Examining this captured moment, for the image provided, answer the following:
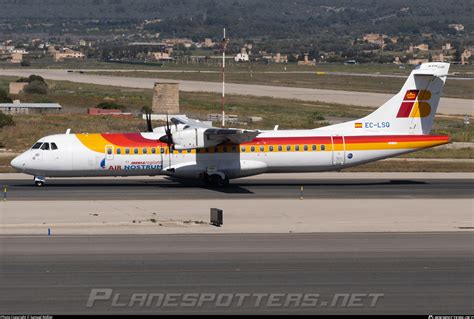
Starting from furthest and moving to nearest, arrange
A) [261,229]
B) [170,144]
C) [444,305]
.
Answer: [170,144], [261,229], [444,305]

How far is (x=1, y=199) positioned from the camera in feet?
138

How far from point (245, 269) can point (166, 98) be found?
64.5 meters

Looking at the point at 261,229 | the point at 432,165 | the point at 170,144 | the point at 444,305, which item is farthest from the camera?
the point at 432,165

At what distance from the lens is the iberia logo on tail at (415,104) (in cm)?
4794

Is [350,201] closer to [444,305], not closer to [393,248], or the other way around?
[393,248]

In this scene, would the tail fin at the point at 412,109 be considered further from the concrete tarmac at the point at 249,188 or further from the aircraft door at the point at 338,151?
the concrete tarmac at the point at 249,188

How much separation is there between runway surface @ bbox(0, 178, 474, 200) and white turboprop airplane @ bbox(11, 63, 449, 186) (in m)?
0.90

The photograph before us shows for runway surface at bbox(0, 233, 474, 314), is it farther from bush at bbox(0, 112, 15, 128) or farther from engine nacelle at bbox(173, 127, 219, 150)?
bush at bbox(0, 112, 15, 128)

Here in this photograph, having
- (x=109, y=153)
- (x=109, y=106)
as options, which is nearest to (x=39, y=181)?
(x=109, y=153)

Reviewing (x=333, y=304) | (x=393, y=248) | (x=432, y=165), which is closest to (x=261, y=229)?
(x=393, y=248)

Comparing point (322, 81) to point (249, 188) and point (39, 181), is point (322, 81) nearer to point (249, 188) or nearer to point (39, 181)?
point (249, 188)

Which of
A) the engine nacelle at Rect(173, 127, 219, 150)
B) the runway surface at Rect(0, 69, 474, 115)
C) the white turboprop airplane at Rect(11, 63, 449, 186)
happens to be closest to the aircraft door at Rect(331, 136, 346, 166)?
the white turboprop airplane at Rect(11, 63, 449, 186)

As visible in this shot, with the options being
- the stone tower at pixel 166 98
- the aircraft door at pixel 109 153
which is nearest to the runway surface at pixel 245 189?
the aircraft door at pixel 109 153

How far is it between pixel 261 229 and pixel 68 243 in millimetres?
7291
